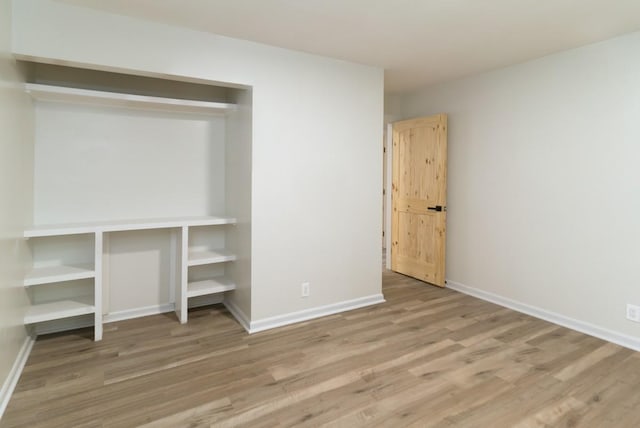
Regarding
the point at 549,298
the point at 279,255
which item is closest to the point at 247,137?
the point at 279,255

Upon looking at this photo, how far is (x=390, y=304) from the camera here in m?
3.77

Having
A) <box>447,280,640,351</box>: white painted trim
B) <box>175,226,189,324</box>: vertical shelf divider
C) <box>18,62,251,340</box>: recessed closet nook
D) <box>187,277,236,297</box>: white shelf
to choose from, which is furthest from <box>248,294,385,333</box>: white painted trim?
<box>447,280,640,351</box>: white painted trim

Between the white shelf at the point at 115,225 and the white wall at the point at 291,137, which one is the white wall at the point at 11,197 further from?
the white wall at the point at 291,137

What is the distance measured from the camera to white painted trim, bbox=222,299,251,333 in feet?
10.4

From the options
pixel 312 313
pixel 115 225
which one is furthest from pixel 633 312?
pixel 115 225

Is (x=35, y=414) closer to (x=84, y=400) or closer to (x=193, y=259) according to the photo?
(x=84, y=400)

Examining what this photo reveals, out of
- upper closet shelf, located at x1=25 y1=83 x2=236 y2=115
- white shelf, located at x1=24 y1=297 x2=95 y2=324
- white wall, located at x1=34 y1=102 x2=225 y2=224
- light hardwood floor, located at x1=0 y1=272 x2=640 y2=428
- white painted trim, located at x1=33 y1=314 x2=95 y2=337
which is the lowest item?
light hardwood floor, located at x1=0 y1=272 x2=640 y2=428

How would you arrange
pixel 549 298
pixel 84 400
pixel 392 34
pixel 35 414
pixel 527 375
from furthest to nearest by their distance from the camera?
pixel 549 298, pixel 392 34, pixel 527 375, pixel 84 400, pixel 35 414

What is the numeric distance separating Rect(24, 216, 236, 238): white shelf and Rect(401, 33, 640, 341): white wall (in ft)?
8.92

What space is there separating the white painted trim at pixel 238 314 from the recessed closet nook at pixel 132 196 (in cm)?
6

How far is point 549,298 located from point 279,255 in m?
2.58

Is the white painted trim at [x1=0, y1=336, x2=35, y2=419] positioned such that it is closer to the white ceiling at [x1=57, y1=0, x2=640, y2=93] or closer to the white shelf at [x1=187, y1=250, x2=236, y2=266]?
the white shelf at [x1=187, y1=250, x2=236, y2=266]

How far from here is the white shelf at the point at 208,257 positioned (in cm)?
325

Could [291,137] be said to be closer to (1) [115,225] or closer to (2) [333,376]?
(1) [115,225]
